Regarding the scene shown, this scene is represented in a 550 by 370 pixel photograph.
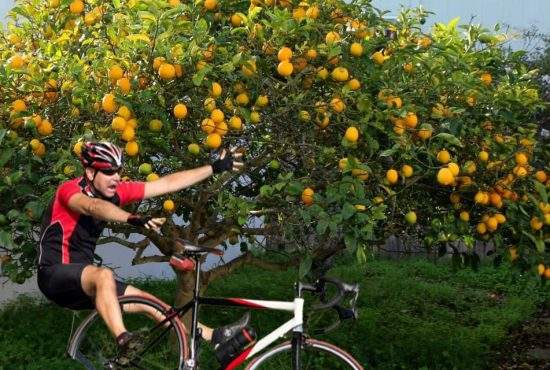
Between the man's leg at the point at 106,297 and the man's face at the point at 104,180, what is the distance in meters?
0.36

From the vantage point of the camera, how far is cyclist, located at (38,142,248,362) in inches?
153

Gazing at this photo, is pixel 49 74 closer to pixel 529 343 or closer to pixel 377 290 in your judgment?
pixel 529 343

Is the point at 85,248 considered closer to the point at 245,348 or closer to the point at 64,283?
the point at 64,283

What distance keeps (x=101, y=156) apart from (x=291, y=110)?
1.28 metres

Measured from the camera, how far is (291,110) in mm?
4898

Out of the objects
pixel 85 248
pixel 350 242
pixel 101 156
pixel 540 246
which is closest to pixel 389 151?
pixel 350 242

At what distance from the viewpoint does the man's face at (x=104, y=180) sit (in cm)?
403

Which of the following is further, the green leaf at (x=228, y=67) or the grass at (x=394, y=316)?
the grass at (x=394, y=316)

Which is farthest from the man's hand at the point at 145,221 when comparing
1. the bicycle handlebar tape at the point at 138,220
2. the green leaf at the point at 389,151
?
the green leaf at the point at 389,151

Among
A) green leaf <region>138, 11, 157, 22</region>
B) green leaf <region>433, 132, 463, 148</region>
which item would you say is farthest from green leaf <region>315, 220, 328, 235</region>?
green leaf <region>138, 11, 157, 22</region>

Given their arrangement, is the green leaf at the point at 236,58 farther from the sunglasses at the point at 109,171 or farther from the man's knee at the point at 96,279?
the man's knee at the point at 96,279

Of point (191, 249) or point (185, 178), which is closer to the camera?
point (191, 249)

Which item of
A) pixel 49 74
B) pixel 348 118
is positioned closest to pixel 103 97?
pixel 49 74

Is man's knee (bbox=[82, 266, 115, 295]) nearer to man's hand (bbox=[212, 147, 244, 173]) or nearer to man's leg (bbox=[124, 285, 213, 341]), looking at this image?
man's leg (bbox=[124, 285, 213, 341])
